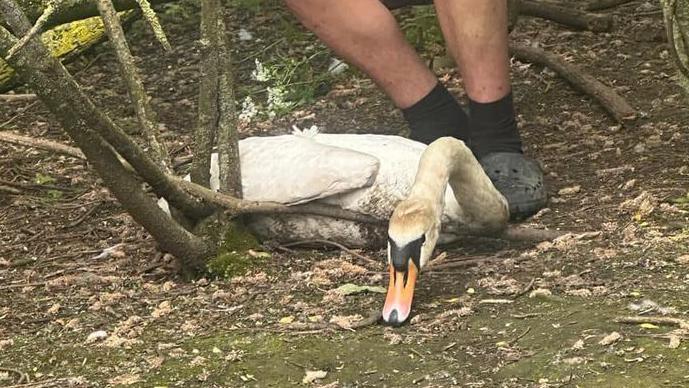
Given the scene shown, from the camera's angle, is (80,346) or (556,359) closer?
(556,359)

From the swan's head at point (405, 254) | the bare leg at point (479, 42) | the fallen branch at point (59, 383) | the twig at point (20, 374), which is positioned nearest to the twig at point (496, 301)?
the swan's head at point (405, 254)

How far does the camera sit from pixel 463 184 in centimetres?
461

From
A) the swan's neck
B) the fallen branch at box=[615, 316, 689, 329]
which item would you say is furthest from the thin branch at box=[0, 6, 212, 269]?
the fallen branch at box=[615, 316, 689, 329]

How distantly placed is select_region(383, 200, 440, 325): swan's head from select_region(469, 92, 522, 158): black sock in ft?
4.54

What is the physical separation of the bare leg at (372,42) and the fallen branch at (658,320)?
2.21m

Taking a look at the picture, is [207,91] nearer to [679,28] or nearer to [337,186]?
[337,186]

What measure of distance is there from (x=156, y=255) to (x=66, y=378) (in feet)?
4.64

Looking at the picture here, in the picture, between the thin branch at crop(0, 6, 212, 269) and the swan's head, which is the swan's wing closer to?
the thin branch at crop(0, 6, 212, 269)

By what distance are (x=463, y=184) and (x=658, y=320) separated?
1.36 m

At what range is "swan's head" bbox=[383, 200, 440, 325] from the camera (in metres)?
3.70

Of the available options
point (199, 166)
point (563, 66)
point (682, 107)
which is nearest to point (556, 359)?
point (199, 166)

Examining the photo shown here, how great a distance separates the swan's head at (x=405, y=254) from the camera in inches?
145

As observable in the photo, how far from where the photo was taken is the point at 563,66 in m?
6.80

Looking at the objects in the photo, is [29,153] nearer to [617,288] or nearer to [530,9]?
[530,9]
